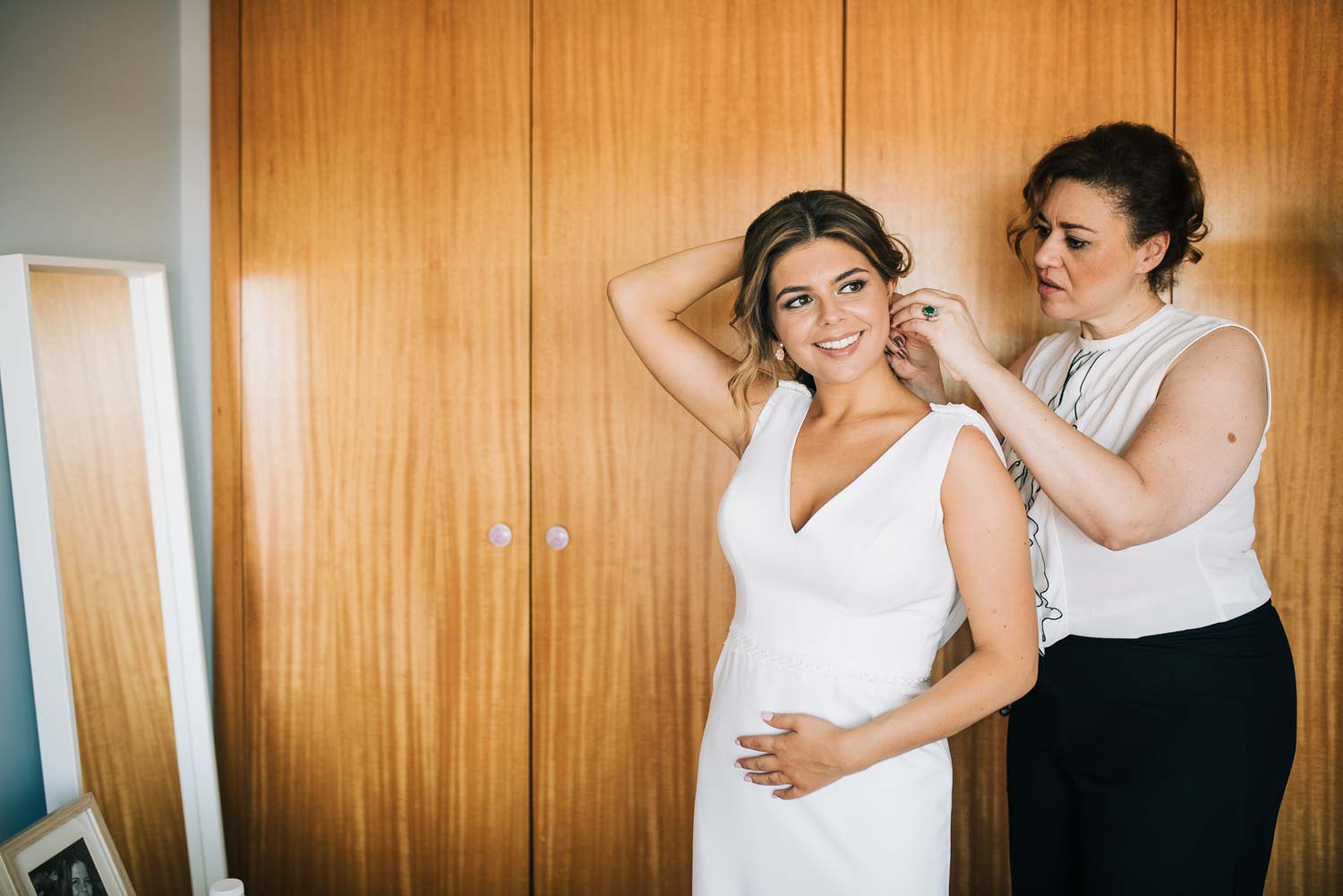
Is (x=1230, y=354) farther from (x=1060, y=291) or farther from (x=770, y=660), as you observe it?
(x=770, y=660)

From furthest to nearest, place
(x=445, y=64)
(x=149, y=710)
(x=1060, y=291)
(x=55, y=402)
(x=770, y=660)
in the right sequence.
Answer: (x=445, y=64), (x=149, y=710), (x=55, y=402), (x=1060, y=291), (x=770, y=660)

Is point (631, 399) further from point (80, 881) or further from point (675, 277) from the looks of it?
point (80, 881)

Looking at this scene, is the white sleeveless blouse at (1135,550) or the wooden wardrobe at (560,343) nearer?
the white sleeveless blouse at (1135,550)

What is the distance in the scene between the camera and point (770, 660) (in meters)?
1.39

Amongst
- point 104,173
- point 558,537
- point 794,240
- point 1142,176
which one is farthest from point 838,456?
point 104,173

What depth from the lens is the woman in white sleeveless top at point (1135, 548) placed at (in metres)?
1.35

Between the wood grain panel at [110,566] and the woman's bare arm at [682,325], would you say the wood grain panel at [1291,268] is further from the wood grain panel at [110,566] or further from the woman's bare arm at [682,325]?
the wood grain panel at [110,566]

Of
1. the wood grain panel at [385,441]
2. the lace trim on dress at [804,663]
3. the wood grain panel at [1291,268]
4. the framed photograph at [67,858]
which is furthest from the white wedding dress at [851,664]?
the framed photograph at [67,858]

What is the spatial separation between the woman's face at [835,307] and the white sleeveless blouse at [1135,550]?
0.40 m

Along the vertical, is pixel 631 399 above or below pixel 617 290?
below

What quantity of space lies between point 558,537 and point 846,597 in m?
0.94

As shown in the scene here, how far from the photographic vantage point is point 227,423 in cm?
225

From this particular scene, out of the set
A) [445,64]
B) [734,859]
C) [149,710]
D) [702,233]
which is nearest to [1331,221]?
[702,233]

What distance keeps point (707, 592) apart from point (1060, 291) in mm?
1001
